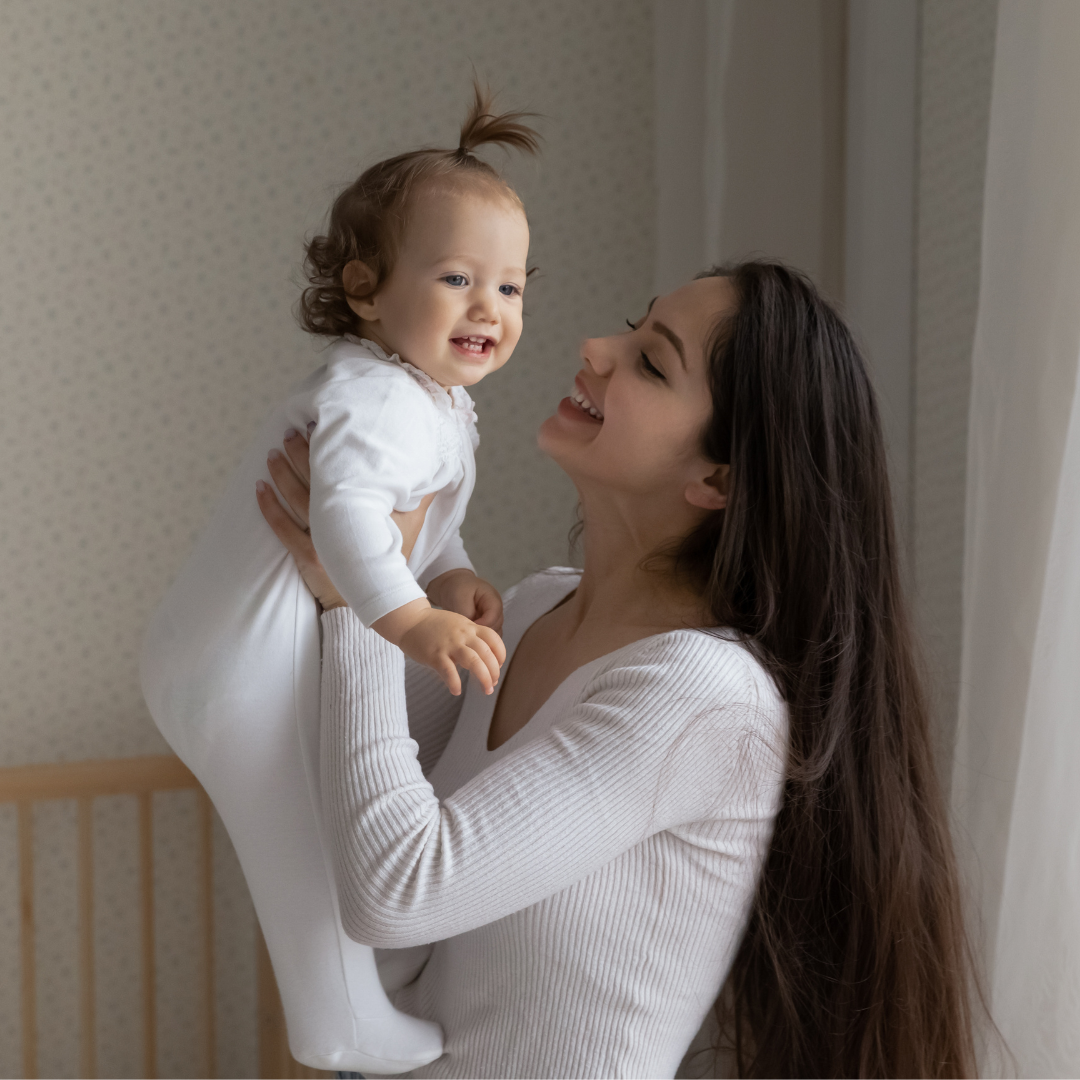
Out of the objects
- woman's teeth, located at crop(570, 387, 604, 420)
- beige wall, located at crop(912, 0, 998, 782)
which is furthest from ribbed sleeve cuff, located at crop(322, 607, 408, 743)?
beige wall, located at crop(912, 0, 998, 782)

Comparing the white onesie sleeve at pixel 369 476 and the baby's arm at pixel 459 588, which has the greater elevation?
the white onesie sleeve at pixel 369 476

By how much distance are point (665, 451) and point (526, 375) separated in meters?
1.09

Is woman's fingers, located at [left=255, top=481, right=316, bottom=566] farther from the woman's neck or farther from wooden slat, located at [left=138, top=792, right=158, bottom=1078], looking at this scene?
wooden slat, located at [left=138, top=792, right=158, bottom=1078]

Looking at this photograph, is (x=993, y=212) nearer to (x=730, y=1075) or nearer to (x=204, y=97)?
(x=730, y=1075)

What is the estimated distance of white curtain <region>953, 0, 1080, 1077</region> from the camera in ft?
3.37

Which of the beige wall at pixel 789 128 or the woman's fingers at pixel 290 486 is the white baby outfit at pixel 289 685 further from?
the beige wall at pixel 789 128

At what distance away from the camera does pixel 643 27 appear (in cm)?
216

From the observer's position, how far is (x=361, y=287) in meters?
1.04

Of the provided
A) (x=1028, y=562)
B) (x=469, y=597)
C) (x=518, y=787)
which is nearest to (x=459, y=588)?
(x=469, y=597)

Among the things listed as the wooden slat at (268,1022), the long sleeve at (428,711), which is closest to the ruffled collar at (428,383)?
the long sleeve at (428,711)

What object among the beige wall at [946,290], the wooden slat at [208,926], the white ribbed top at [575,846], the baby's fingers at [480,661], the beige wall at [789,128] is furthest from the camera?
the wooden slat at [208,926]

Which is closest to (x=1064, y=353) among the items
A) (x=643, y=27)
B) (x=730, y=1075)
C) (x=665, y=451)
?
(x=665, y=451)

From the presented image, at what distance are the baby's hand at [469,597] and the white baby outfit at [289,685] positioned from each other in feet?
0.41

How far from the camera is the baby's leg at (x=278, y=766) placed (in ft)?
3.22
